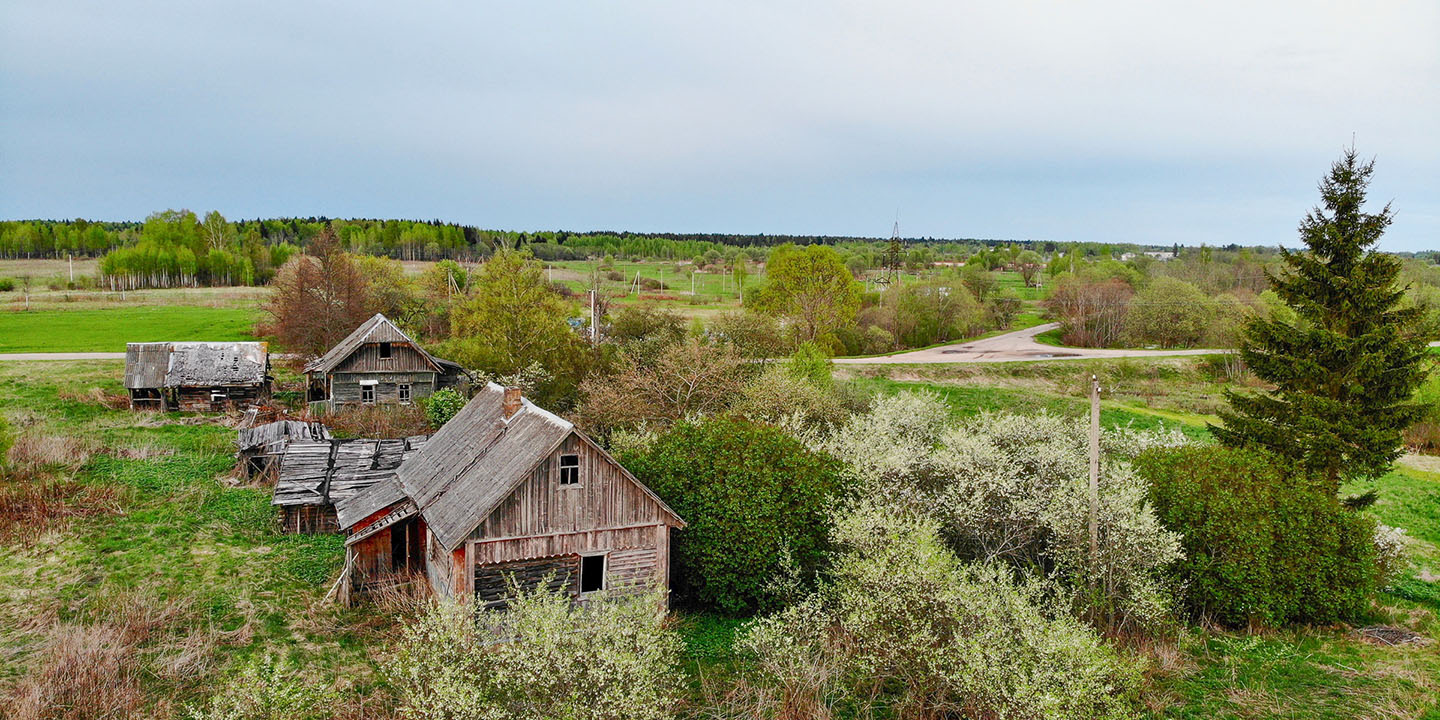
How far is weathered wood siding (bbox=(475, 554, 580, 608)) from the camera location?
1852 centimetres

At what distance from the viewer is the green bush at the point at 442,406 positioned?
39781 mm

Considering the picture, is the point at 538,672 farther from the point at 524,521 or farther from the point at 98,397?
the point at 98,397

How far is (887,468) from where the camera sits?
75.2 ft

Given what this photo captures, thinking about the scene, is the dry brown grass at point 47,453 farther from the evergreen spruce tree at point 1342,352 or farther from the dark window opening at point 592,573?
the evergreen spruce tree at point 1342,352

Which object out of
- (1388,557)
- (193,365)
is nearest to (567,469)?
(1388,557)

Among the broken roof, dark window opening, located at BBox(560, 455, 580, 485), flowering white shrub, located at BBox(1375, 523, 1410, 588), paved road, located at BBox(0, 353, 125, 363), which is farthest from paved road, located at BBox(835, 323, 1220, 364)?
paved road, located at BBox(0, 353, 125, 363)

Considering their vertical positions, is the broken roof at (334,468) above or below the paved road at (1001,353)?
below

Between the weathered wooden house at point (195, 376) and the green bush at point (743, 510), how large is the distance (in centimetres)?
3241

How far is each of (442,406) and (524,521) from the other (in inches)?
924

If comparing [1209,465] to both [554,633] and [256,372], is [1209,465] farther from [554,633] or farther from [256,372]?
[256,372]

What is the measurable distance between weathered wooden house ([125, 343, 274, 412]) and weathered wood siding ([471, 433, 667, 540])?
32.6 metres

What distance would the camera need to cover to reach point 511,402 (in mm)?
22203

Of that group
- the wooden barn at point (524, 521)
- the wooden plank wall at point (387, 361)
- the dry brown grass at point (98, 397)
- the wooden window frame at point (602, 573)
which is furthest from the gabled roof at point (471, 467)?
the dry brown grass at point (98, 397)

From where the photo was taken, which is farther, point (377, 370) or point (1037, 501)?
point (377, 370)
